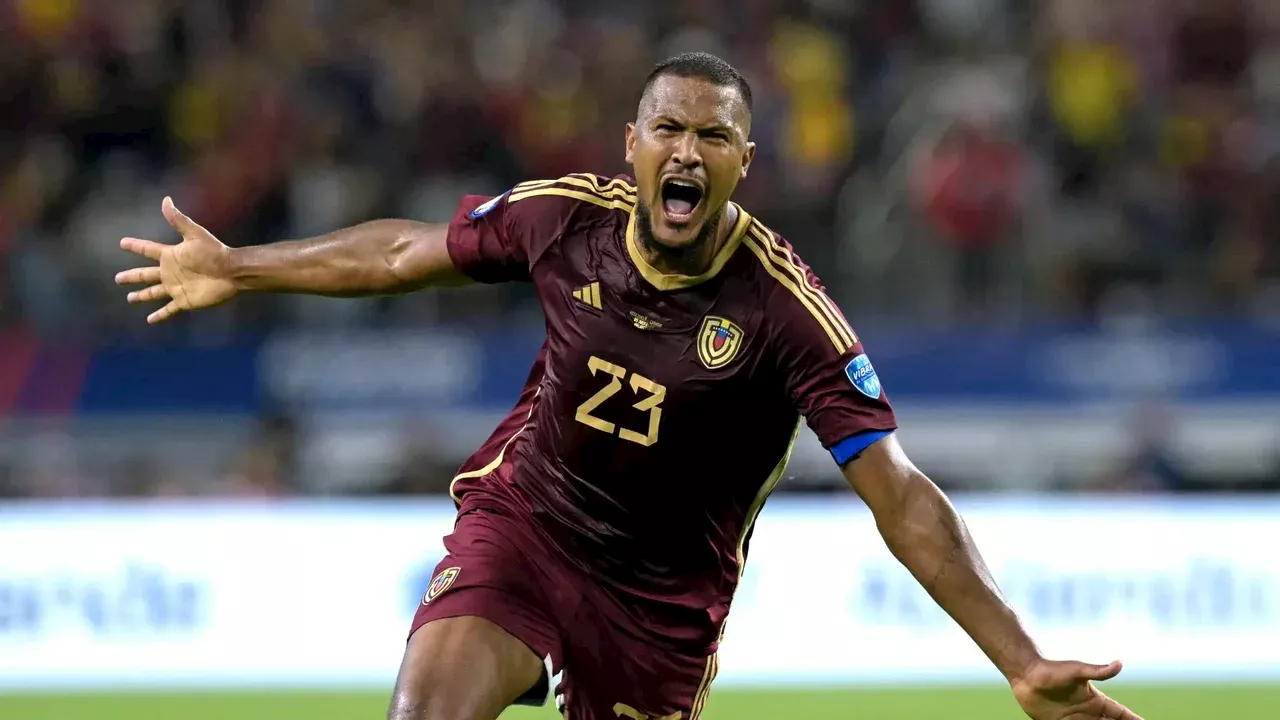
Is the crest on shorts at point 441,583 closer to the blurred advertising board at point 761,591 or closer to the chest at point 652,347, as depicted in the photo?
the chest at point 652,347

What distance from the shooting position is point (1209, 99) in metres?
13.8

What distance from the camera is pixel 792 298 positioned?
5.22 meters

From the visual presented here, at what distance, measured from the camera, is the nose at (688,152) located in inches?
201

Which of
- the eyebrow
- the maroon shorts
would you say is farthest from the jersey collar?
the maroon shorts

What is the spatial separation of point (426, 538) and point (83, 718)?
7.64 ft

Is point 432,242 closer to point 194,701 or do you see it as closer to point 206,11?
point 194,701

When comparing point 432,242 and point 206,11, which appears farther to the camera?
point 206,11

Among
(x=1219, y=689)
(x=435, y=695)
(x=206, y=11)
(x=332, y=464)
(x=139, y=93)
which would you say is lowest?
(x=435, y=695)

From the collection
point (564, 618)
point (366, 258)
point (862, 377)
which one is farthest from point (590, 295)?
point (564, 618)

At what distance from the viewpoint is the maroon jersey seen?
5.20 meters

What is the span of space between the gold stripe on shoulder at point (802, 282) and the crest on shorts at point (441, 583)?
1307 millimetres

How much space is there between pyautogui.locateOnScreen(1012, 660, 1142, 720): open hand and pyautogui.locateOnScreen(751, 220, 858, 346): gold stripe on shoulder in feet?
3.51

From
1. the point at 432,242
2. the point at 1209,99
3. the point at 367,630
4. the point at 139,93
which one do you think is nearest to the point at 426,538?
the point at 367,630

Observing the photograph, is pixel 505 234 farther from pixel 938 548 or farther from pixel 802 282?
pixel 938 548
